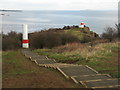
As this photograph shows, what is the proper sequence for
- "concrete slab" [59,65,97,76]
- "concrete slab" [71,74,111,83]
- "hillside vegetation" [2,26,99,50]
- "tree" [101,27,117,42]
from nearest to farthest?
"concrete slab" [71,74,111,83] → "concrete slab" [59,65,97,76] → "hillside vegetation" [2,26,99,50] → "tree" [101,27,117,42]

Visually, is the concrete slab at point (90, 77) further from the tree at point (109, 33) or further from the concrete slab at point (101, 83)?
the tree at point (109, 33)

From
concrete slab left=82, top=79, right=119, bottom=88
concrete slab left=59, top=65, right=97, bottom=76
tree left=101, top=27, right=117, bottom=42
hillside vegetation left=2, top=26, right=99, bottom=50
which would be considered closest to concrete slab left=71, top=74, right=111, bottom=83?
concrete slab left=82, top=79, right=119, bottom=88

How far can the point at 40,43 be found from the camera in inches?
A: 711

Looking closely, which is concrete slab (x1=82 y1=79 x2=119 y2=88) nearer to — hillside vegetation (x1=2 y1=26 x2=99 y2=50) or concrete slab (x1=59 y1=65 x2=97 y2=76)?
concrete slab (x1=59 y1=65 x2=97 y2=76)

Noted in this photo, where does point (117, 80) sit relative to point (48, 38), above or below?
below

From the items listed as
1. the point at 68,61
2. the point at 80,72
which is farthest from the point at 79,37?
the point at 80,72

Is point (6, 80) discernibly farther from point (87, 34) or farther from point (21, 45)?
point (87, 34)

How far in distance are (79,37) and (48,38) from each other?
139 inches

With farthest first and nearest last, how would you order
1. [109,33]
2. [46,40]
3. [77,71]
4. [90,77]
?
[109,33], [46,40], [77,71], [90,77]

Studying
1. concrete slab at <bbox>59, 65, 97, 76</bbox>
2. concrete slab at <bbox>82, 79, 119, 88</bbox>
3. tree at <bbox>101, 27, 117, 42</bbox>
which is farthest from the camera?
tree at <bbox>101, 27, 117, 42</bbox>

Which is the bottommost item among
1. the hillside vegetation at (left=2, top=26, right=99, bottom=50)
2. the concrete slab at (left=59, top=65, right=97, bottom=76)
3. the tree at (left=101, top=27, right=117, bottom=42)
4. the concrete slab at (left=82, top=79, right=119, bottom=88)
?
the concrete slab at (left=82, top=79, right=119, bottom=88)

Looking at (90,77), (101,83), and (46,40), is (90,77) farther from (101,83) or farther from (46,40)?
(46,40)

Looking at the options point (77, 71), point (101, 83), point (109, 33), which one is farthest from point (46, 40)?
point (101, 83)

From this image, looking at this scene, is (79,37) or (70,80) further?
(79,37)
